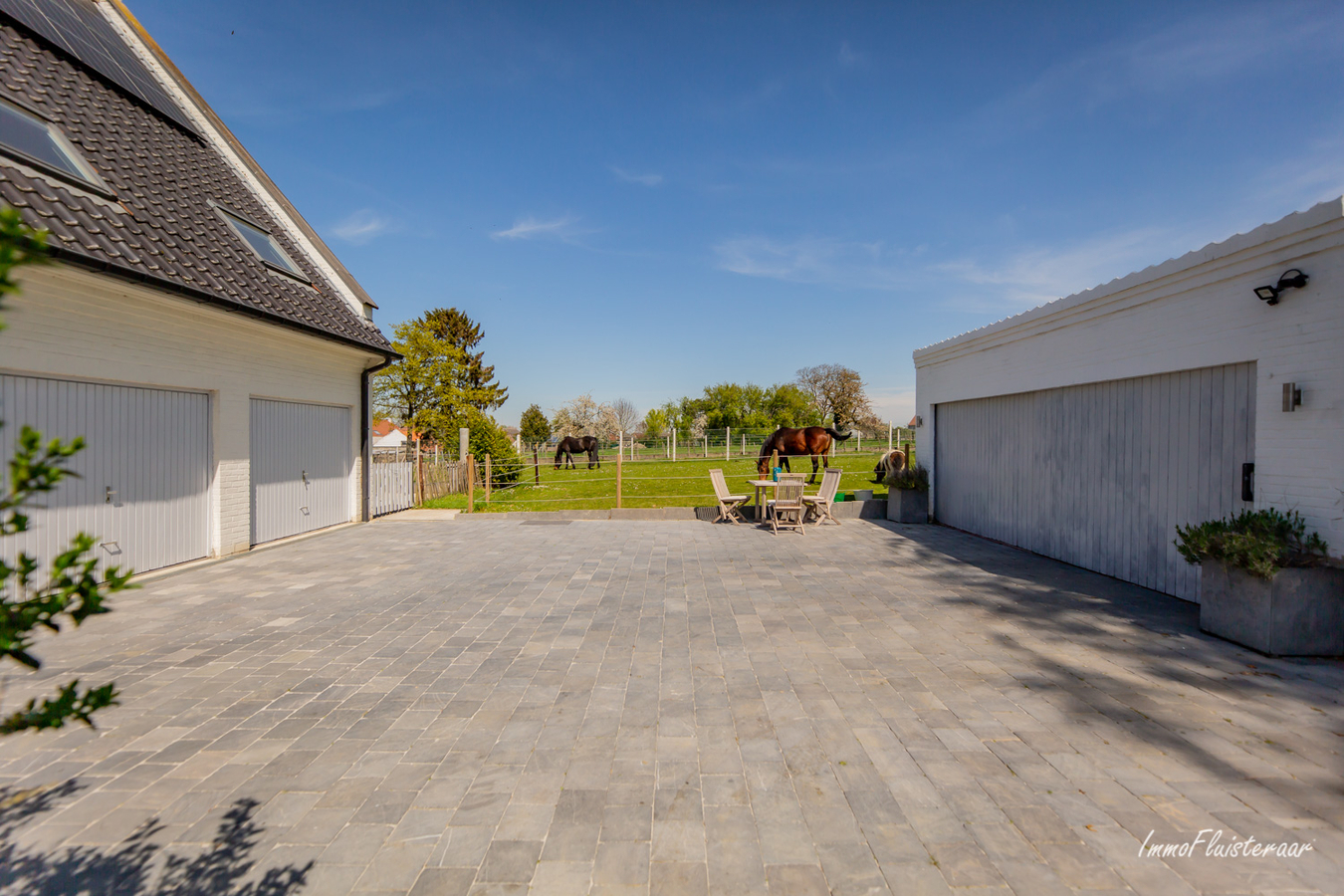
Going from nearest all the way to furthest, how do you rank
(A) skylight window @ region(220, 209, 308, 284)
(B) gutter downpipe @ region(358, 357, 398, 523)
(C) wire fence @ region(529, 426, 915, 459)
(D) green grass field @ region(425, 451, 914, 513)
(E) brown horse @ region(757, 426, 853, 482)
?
(A) skylight window @ region(220, 209, 308, 284) < (B) gutter downpipe @ region(358, 357, 398, 523) < (D) green grass field @ region(425, 451, 914, 513) < (E) brown horse @ region(757, 426, 853, 482) < (C) wire fence @ region(529, 426, 915, 459)

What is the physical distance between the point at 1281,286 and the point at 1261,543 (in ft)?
7.32

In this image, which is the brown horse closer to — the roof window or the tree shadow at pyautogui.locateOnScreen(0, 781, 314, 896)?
the roof window

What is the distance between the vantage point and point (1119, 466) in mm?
6695

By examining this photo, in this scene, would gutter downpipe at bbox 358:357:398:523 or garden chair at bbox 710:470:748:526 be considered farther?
gutter downpipe at bbox 358:357:398:523

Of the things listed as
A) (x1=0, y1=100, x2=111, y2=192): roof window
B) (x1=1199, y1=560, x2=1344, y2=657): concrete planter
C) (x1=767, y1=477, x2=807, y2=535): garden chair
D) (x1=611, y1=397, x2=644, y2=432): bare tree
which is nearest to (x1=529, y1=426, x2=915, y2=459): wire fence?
(x1=767, y1=477, x2=807, y2=535): garden chair

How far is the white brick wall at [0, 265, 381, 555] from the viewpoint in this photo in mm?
5691

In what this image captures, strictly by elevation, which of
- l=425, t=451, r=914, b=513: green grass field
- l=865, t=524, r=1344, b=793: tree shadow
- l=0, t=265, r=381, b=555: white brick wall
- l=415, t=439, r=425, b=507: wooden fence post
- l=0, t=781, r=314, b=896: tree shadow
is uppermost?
l=0, t=265, r=381, b=555: white brick wall

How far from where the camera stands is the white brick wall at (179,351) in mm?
5691

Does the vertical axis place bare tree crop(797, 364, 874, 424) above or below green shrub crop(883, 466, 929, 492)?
above

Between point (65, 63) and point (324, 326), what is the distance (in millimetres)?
4521

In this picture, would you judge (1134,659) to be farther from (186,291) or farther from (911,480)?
(186,291)

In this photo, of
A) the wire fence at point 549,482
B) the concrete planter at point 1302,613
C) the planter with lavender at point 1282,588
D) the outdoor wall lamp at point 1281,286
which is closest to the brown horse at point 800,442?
the wire fence at point 549,482

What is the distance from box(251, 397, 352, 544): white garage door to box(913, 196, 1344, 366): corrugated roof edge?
449 inches

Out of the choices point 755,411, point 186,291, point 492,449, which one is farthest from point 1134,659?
point 755,411
